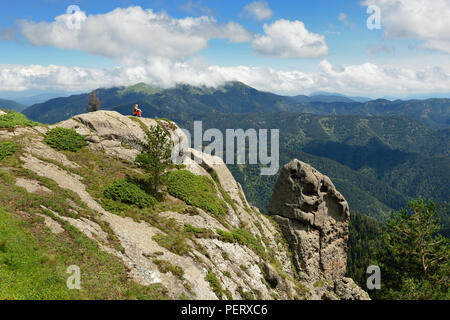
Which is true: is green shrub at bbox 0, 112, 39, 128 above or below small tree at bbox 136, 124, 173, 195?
above

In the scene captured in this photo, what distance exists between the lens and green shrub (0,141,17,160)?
88.0ft

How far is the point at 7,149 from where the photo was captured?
27.5m

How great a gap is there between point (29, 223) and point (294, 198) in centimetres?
3441

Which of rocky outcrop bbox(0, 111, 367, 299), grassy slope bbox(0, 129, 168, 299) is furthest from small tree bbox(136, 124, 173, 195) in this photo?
grassy slope bbox(0, 129, 168, 299)

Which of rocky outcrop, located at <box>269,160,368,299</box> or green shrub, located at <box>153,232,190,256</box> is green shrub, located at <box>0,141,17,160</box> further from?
rocky outcrop, located at <box>269,160,368,299</box>

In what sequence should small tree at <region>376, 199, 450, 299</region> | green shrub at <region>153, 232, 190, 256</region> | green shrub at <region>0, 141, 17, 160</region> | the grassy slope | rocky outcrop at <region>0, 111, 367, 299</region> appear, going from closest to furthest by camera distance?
the grassy slope → rocky outcrop at <region>0, 111, 367, 299</region> → green shrub at <region>153, 232, 190, 256</region> → green shrub at <region>0, 141, 17, 160</region> → small tree at <region>376, 199, 450, 299</region>

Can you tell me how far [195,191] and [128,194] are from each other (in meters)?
9.17

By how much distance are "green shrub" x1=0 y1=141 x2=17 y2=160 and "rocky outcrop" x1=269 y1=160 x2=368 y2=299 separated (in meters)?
36.0

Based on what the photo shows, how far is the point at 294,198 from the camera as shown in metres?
42.1

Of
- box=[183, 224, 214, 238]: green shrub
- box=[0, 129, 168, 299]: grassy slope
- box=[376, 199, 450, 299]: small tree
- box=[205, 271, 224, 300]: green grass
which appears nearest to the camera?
box=[0, 129, 168, 299]: grassy slope

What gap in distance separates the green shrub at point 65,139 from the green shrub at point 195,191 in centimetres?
1300

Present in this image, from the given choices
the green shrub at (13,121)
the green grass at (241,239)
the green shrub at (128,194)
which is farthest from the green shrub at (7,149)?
the green grass at (241,239)

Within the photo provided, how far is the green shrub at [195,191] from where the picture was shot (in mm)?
32438

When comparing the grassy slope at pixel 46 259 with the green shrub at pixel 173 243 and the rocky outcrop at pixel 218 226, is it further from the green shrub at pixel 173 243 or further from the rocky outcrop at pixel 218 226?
the green shrub at pixel 173 243
